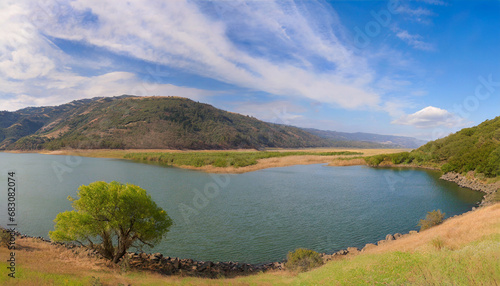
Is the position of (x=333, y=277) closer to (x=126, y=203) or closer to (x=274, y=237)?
(x=274, y=237)

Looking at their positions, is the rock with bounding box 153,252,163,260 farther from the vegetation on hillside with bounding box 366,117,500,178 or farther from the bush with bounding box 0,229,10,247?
the vegetation on hillside with bounding box 366,117,500,178

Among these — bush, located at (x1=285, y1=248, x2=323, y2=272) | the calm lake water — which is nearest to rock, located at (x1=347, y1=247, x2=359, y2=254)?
the calm lake water

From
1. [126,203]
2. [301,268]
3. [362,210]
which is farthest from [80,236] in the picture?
[362,210]

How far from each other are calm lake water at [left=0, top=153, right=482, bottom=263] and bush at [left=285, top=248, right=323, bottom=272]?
260 centimetres

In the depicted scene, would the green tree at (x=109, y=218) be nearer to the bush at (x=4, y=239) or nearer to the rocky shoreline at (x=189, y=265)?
the rocky shoreline at (x=189, y=265)

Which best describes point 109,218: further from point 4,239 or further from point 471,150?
point 471,150

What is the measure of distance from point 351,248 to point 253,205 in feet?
44.4

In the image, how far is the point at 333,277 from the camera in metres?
9.93

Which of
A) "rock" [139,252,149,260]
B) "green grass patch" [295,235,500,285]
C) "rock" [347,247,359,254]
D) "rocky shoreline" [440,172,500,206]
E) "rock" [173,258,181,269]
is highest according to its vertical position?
"green grass patch" [295,235,500,285]

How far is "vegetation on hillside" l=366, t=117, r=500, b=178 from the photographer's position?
4131 cm

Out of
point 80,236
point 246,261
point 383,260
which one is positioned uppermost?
point 383,260

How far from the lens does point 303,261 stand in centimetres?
1437

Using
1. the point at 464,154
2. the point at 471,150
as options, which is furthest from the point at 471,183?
the point at 471,150

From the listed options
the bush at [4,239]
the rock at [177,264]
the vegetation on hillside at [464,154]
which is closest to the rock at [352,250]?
the rock at [177,264]
